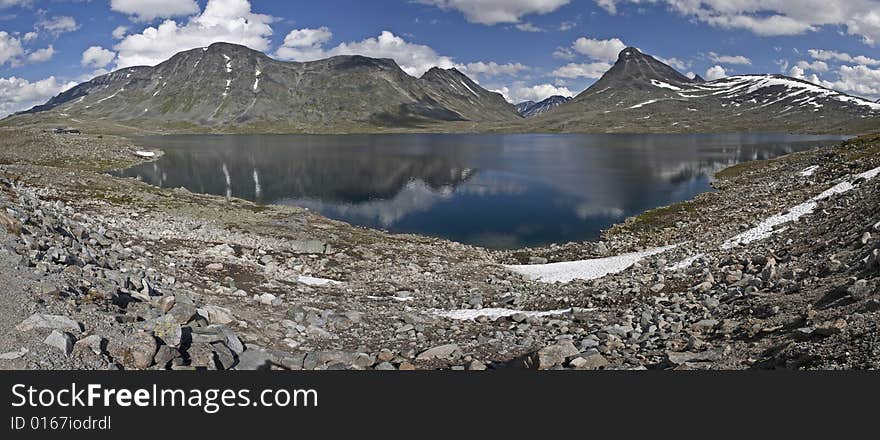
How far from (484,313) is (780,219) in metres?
23.5

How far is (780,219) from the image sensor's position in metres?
34.6

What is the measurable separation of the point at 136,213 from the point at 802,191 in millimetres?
54832

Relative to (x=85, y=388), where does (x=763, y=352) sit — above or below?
below

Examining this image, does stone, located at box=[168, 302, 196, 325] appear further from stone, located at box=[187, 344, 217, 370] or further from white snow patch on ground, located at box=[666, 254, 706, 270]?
white snow patch on ground, located at box=[666, 254, 706, 270]

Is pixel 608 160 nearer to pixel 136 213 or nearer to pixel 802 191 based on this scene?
pixel 802 191

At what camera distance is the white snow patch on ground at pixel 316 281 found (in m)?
27.9

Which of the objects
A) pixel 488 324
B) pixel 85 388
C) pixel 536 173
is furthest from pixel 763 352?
pixel 536 173

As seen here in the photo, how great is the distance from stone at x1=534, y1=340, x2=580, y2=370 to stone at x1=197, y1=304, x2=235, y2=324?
10342 mm

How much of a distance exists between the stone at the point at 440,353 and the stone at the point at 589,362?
406 cm

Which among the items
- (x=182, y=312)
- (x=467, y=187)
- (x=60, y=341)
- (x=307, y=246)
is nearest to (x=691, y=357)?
(x=182, y=312)

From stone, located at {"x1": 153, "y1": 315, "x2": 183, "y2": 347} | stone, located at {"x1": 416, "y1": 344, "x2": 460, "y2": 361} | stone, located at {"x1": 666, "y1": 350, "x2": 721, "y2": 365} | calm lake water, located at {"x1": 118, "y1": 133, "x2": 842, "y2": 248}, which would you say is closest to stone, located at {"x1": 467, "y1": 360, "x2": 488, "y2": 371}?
stone, located at {"x1": 416, "y1": 344, "x2": 460, "y2": 361}

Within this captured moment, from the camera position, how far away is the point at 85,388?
9.72m

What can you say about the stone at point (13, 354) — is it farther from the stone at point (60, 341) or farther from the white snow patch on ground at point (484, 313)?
the white snow patch on ground at point (484, 313)

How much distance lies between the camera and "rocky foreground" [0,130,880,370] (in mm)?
13273
